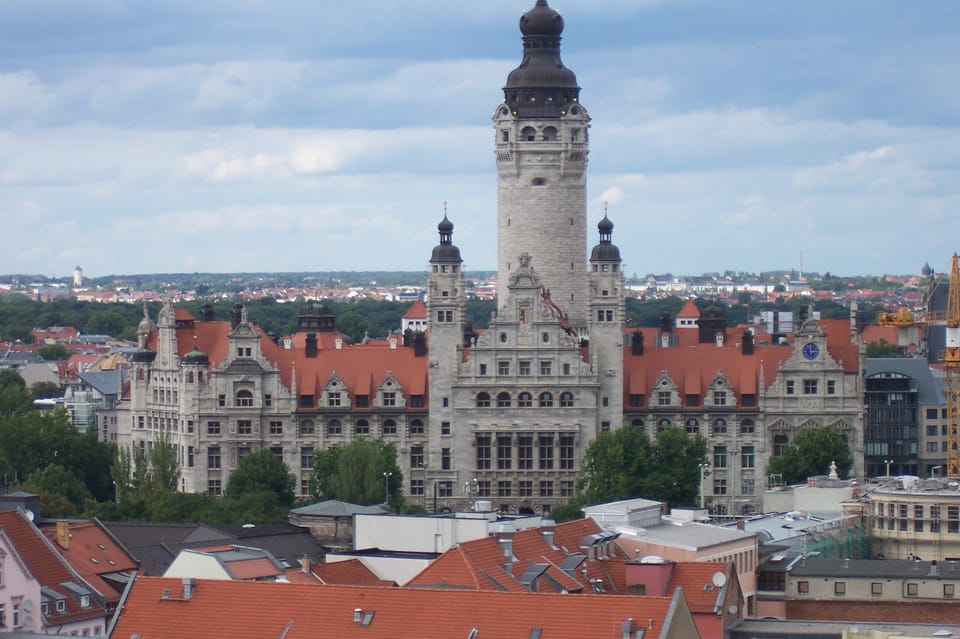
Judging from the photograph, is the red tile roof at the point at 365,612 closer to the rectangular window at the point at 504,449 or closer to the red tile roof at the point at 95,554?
the red tile roof at the point at 95,554

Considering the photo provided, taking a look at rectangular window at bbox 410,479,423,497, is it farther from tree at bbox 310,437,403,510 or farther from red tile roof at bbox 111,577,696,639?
red tile roof at bbox 111,577,696,639

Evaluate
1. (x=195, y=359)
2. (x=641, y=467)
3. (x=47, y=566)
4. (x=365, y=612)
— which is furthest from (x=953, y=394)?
(x=365, y=612)

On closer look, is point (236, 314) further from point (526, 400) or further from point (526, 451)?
point (526, 451)

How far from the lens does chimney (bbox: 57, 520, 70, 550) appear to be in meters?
119

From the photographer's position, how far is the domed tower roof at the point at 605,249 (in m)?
175

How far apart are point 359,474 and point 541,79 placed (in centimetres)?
3223

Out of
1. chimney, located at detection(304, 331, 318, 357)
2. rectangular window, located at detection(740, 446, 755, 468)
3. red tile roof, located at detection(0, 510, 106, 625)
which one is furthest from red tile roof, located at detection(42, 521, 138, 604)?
rectangular window, located at detection(740, 446, 755, 468)

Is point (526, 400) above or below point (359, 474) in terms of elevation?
above

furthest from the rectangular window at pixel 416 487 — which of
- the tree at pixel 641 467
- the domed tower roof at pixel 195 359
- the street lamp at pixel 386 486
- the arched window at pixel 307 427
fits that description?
the domed tower roof at pixel 195 359

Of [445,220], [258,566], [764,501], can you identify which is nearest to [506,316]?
[445,220]

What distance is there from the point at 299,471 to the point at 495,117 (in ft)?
85.7

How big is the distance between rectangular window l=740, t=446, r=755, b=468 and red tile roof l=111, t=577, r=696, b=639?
79.5 metres

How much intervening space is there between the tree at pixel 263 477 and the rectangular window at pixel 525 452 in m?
13.2

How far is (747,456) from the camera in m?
174
